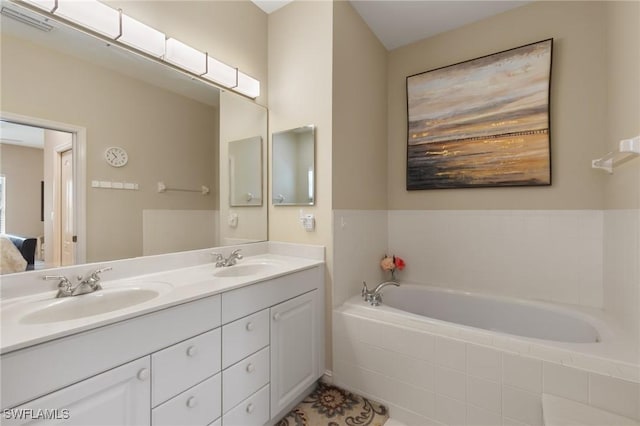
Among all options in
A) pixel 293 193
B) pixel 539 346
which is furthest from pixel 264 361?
pixel 539 346

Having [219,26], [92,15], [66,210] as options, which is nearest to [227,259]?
[66,210]

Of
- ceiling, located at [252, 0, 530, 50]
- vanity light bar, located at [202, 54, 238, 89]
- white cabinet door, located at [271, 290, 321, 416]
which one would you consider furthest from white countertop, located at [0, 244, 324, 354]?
ceiling, located at [252, 0, 530, 50]

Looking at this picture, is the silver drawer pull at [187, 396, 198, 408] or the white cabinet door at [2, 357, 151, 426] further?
the silver drawer pull at [187, 396, 198, 408]

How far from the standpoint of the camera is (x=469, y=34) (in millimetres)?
2297

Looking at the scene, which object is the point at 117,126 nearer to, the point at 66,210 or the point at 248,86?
the point at 66,210

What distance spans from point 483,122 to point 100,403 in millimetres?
2745

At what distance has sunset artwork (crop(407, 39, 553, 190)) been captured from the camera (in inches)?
78.7

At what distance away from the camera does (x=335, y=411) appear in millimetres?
1633

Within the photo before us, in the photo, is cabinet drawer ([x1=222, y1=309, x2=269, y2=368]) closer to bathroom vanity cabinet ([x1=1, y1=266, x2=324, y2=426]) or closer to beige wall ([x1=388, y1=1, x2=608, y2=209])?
bathroom vanity cabinet ([x1=1, y1=266, x2=324, y2=426])

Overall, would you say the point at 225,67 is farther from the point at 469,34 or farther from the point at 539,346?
the point at 539,346

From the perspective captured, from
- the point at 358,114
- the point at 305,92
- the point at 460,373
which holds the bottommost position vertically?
the point at 460,373

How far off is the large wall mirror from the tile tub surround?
1195 mm

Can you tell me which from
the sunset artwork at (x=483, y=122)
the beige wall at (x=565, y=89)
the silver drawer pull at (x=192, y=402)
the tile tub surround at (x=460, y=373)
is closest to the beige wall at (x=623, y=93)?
the beige wall at (x=565, y=89)

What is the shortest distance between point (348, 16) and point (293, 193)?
4.54 ft
